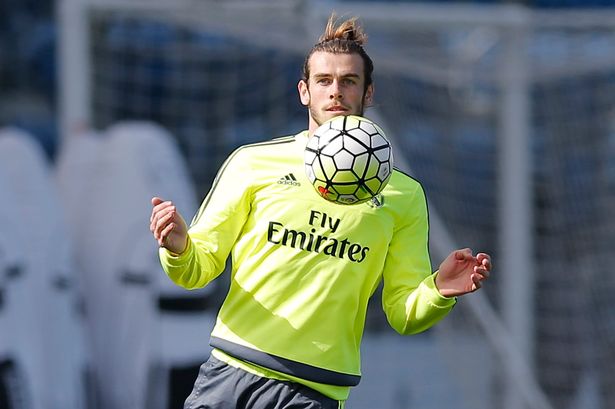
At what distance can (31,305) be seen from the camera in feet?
20.7

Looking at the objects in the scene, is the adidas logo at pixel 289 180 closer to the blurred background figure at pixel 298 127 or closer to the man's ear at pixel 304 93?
the man's ear at pixel 304 93

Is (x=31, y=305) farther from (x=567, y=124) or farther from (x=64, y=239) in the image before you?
(x=567, y=124)

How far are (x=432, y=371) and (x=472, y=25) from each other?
2.17m

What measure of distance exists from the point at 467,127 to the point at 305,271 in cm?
593

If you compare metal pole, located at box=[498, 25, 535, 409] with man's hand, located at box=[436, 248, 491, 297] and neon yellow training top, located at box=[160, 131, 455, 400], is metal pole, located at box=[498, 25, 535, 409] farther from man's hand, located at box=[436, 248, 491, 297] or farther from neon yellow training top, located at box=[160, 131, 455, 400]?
man's hand, located at box=[436, 248, 491, 297]

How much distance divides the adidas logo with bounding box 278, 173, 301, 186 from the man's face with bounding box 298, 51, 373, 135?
13 cm

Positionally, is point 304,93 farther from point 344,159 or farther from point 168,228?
point 168,228

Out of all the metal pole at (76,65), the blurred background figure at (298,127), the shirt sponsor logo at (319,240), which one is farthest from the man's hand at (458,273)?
the metal pole at (76,65)

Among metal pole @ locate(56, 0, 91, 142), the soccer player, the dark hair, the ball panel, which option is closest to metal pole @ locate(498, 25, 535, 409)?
metal pole @ locate(56, 0, 91, 142)

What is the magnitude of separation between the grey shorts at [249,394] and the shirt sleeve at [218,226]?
252mm

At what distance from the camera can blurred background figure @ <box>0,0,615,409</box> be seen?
6500 millimetres

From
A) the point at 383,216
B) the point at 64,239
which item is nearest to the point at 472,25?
the point at 64,239

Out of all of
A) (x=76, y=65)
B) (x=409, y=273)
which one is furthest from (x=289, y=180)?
(x=76, y=65)

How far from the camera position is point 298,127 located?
8453mm
